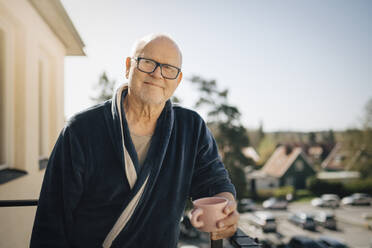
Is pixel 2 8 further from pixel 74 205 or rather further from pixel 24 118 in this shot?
pixel 74 205

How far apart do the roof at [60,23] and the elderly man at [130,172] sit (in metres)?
2.69

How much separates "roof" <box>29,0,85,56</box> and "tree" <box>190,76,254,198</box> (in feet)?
32.4

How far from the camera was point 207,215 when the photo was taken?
3.13 feet

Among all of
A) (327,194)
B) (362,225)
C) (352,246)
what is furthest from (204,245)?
(327,194)

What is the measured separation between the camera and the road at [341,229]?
1578 cm

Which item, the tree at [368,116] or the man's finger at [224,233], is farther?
the tree at [368,116]

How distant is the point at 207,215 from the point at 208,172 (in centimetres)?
40

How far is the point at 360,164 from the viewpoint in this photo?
78.7 ft

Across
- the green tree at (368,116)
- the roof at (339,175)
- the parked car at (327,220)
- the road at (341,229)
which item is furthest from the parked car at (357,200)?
the parked car at (327,220)

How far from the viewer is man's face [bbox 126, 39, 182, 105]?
48.2 inches

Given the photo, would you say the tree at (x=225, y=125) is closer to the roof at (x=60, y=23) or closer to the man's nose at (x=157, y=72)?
the roof at (x=60, y=23)

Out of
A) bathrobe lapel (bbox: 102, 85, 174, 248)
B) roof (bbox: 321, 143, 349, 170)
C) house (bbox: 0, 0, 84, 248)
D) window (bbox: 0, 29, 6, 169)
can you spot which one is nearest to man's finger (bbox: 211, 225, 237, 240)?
bathrobe lapel (bbox: 102, 85, 174, 248)

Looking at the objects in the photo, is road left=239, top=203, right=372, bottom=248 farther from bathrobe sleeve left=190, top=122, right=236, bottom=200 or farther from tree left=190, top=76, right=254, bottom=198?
bathrobe sleeve left=190, top=122, right=236, bottom=200

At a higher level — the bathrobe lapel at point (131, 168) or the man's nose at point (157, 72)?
the man's nose at point (157, 72)
